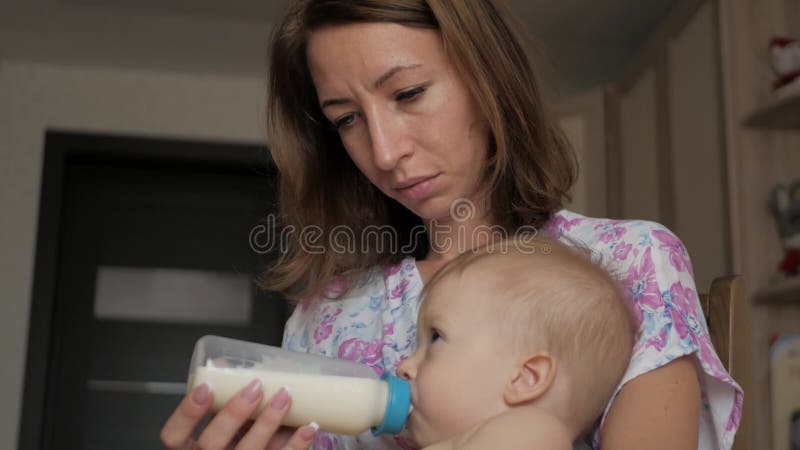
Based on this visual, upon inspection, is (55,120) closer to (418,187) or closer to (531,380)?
(418,187)

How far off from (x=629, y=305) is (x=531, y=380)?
162 mm

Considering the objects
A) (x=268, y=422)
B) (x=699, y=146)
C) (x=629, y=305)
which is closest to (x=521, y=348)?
(x=629, y=305)

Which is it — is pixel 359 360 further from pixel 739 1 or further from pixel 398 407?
pixel 739 1

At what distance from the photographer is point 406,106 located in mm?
1155

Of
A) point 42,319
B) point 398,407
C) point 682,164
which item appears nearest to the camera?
point 398,407

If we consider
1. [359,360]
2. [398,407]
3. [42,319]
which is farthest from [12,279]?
[398,407]

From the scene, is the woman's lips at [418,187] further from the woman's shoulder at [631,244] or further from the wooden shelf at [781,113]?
the wooden shelf at [781,113]

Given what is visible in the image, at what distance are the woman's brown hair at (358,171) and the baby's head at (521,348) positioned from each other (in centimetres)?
30

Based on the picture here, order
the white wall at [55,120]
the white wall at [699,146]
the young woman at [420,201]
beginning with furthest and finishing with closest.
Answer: the white wall at [55,120] → the white wall at [699,146] → the young woman at [420,201]

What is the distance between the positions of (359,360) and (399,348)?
62 mm

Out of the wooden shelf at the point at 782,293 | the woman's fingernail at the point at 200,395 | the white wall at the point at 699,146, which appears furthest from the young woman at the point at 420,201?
the white wall at the point at 699,146

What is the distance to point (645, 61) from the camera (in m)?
3.05

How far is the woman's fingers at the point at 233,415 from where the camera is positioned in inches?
34.0

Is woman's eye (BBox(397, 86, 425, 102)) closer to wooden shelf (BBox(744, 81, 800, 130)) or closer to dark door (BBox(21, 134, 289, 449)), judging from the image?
wooden shelf (BBox(744, 81, 800, 130))
